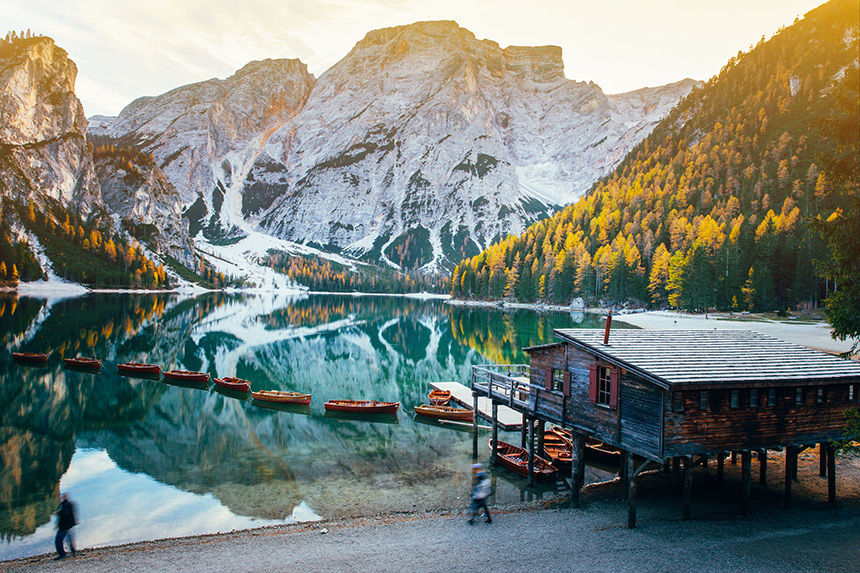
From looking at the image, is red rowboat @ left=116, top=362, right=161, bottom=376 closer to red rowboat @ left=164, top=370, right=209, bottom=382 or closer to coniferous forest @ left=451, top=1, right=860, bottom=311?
red rowboat @ left=164, top=370, right=209, bottom=382

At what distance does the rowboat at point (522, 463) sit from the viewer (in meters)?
26.6

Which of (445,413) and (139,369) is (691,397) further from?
(139,369)

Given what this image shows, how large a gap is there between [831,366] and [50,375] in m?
67.4

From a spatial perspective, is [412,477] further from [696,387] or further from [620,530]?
[696,387]

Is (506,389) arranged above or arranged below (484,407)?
above

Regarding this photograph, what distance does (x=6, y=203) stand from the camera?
200 m

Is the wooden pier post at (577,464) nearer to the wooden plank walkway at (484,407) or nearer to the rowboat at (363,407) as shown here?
the wooden plank walkway at (484,407)

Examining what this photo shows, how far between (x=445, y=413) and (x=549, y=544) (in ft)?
70.9

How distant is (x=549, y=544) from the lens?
18.2m

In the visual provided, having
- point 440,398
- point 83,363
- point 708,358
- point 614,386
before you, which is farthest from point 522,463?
point 83,363

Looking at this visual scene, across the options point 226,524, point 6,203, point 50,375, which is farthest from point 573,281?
point 6,203

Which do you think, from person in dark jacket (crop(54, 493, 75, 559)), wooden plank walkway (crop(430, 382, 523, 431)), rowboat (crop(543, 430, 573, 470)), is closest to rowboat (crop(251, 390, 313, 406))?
wooden plank walkway (crop(430, 382, 523, 431))

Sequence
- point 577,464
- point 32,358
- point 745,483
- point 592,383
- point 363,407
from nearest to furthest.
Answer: point 745,483
point 592,383
point 577,464
point 363,407
point 32,358

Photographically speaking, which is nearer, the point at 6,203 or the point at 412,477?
the point at 412,477
